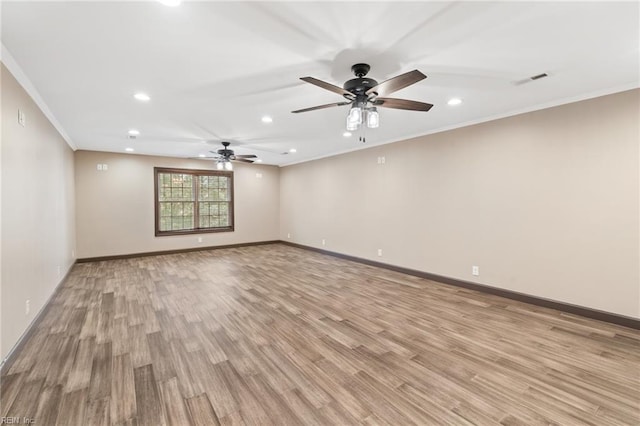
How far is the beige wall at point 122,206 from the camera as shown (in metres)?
6.43

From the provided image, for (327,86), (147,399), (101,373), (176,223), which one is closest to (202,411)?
(147,399)

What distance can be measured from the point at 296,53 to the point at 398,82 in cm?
87

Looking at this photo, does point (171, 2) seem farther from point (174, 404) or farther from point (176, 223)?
point (176, 223)

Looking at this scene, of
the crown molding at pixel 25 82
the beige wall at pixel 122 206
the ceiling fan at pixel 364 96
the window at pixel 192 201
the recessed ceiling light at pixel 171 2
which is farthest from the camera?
the window at pixel 192 201

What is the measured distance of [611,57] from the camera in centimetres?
246

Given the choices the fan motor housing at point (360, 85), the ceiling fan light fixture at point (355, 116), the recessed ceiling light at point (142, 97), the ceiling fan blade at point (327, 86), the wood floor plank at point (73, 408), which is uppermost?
the recessed ceiling light at point (142, 97)

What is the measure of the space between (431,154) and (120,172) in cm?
706

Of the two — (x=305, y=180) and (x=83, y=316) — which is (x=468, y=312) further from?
(x=305, y=180)

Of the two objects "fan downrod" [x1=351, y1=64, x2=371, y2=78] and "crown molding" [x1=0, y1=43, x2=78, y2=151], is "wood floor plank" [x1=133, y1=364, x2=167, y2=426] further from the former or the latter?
"fan downrod" [x1=351, y1=64, x2=371, y2=78]

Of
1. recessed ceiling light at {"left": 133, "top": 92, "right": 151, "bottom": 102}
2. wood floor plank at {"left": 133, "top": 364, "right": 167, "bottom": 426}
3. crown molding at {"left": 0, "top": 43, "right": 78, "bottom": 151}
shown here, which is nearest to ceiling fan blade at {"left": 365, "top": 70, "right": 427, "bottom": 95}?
recessed ceiling light at {"left": 133, "top": 92, "right": 151, "bottom": 102}

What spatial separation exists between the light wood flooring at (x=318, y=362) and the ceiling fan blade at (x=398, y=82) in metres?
2.30

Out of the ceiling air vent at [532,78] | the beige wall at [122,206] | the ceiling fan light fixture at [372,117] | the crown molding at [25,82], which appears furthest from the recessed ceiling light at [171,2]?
the beige wall at [122,206]

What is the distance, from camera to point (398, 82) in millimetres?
2213

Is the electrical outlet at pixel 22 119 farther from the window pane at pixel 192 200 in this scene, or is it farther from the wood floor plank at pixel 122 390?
the window pane at pixel 192 200
